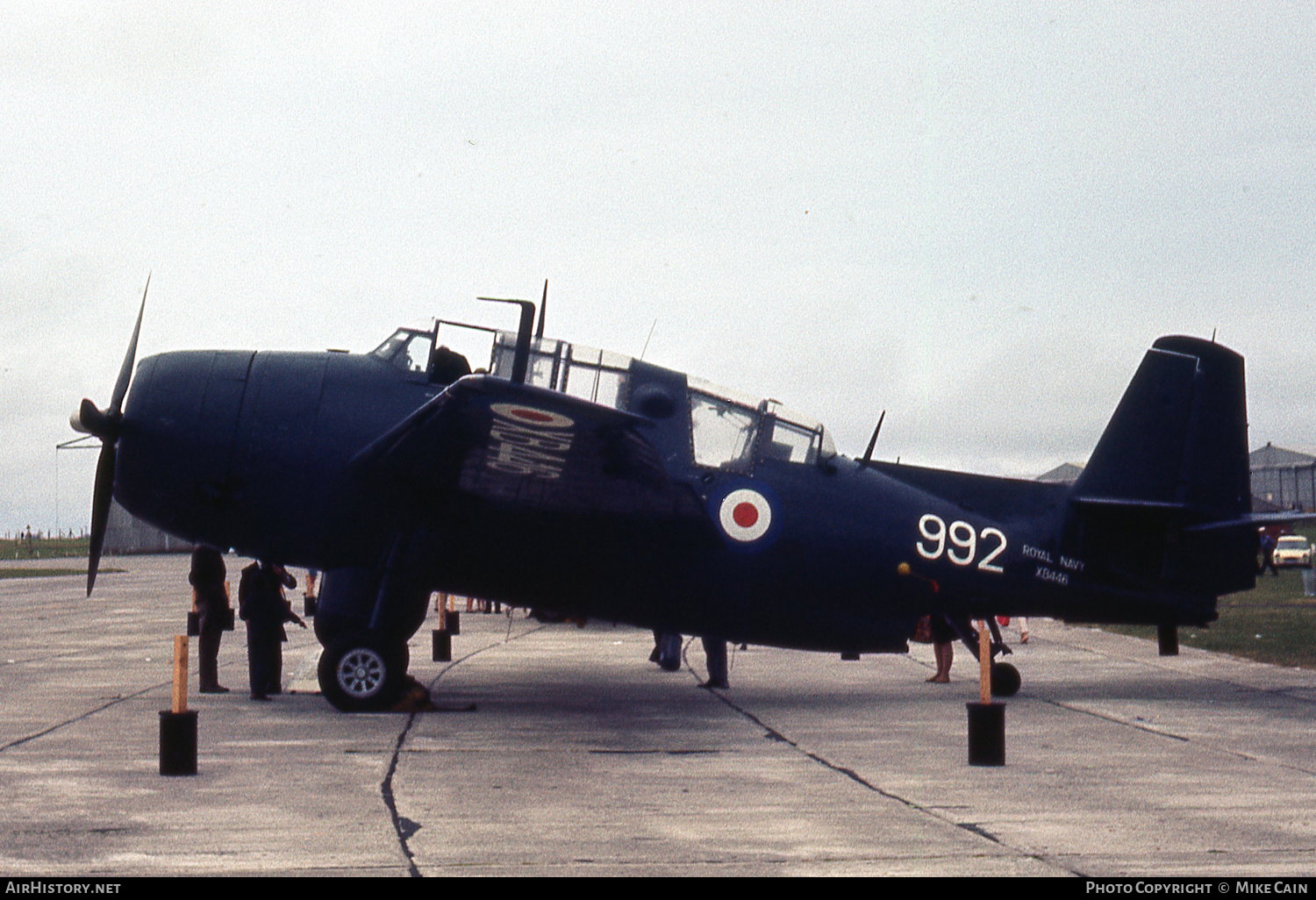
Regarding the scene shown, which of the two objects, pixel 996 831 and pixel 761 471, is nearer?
pixel 996 831

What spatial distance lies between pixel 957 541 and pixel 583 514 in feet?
13.3

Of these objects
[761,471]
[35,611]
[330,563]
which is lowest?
[35,611]

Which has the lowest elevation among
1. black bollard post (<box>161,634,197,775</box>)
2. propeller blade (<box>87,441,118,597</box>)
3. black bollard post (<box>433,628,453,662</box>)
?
black bollard post (<box>433,628,453,662</box>)

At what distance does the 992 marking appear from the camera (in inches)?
537

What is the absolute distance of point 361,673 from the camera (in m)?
12.2

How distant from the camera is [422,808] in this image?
7680mm

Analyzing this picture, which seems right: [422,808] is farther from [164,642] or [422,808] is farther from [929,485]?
[164,642]

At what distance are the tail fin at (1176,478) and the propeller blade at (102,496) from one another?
984cm

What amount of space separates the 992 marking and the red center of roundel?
71.9 inches

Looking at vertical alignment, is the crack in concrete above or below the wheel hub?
below

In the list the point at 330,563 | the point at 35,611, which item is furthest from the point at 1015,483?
the point at 35,611

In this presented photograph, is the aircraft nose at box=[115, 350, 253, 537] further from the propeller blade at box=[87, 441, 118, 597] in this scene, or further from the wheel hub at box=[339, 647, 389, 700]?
the wheel hub at box=[339, 647, 389, 700]

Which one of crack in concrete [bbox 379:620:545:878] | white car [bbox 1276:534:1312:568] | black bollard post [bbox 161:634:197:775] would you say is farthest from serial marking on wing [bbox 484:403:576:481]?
white car [bbox 1276:534:1312:568]
